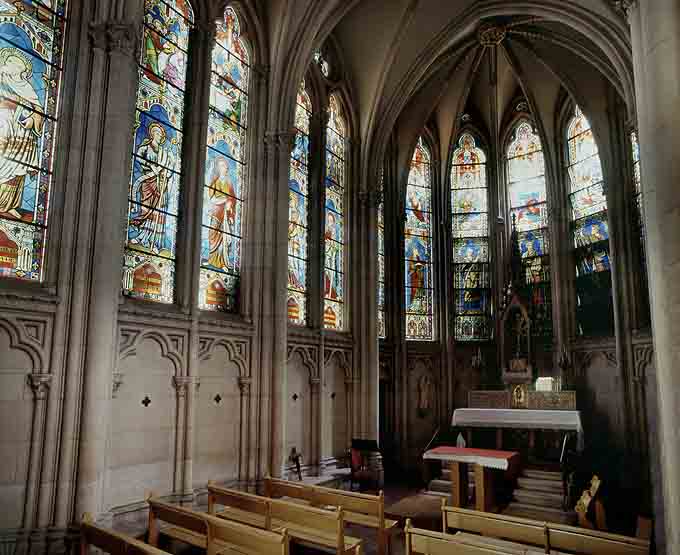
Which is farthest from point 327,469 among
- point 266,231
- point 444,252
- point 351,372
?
point 444,252

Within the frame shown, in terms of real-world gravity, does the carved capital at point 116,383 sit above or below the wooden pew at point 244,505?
above

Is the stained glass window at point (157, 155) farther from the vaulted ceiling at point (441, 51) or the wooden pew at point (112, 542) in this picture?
the wooden pew at point (112, 542)

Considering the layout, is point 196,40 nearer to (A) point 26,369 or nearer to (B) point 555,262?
(A) point 26,369

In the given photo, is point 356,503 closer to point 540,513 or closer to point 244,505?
point 244,505

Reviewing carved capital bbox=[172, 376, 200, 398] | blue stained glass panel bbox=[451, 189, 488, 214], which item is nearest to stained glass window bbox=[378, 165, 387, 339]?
blue stained glass panel bbox=[451, 189, 488, 214]

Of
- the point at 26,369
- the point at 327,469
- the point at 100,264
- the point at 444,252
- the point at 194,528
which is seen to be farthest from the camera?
the point at 444,252

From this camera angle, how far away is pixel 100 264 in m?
8.36

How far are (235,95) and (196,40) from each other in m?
1.42

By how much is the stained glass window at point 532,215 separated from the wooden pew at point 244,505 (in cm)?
1231

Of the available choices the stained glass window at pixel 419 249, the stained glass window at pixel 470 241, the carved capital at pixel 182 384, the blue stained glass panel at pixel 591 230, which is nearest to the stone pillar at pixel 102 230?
the carved capital at pixel 182 384

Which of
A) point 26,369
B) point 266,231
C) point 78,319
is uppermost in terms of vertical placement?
point 266,231

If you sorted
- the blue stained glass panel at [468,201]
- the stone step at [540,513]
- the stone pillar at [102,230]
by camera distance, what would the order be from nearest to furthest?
the stone pillar at [102,230]
the stone step at [540,513]
the blue stained glass panel at [468,201]

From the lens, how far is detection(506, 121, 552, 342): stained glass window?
1833 centimetres

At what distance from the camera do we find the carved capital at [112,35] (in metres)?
8.93
